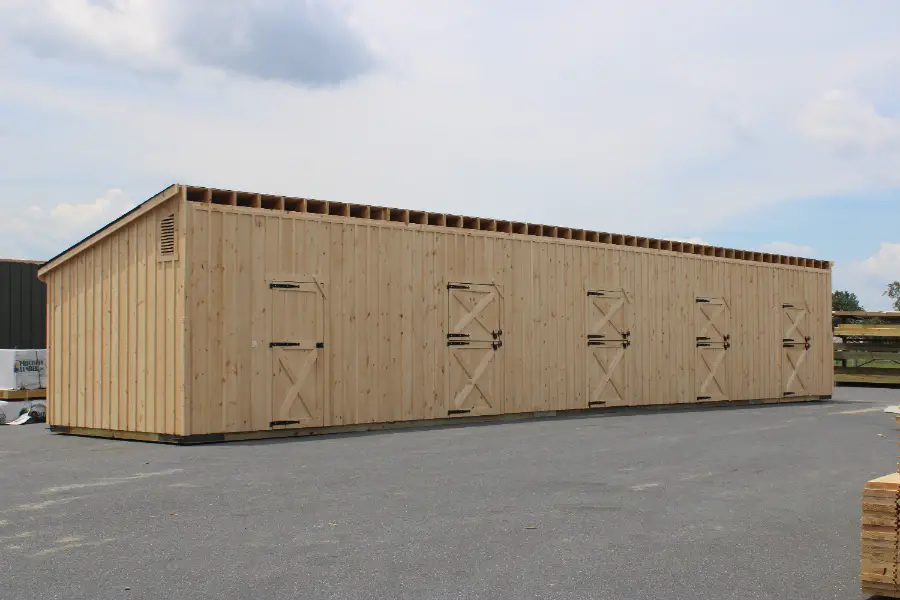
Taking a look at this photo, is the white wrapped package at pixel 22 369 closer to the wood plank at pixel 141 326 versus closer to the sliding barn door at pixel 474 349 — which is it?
the wood plank at pixel 141 326

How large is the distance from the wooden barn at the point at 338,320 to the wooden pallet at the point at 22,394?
8.83ft

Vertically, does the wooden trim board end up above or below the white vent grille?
below

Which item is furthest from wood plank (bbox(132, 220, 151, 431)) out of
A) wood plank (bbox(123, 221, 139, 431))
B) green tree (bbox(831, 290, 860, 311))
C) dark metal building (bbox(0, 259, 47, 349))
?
green tree (bbox(831, 290, 860, 311))

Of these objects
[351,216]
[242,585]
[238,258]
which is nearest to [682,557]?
[242,585]

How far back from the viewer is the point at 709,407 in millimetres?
22828

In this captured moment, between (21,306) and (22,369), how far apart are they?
415 cm

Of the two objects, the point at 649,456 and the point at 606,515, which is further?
the point at 649,456

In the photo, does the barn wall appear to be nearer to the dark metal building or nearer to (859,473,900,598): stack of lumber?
the dark metal building

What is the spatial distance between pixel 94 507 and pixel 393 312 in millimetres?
8688

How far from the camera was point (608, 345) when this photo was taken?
20.7 metres

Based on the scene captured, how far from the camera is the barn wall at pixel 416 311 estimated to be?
14469 millimetres

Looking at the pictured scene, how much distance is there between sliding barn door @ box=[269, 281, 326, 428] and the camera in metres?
15.0

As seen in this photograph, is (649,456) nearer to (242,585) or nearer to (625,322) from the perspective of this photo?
(242,585)

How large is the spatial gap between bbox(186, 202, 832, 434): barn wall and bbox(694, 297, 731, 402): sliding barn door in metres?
0.23
